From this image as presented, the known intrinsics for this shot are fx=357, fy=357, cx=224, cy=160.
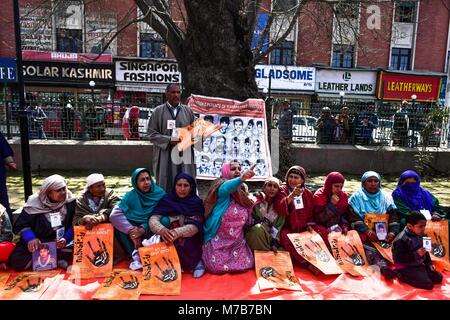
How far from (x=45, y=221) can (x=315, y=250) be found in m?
2.60

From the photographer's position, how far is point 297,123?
27.8 feet

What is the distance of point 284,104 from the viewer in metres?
8.49

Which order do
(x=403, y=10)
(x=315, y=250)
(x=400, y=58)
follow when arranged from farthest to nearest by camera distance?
(x=400, y=58) < (x=403, y=10) < (x=315, y=250)

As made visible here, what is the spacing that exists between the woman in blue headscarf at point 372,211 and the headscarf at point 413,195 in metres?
0.15

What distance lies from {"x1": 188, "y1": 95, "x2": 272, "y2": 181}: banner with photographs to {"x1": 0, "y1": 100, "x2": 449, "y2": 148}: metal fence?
8.83 feet

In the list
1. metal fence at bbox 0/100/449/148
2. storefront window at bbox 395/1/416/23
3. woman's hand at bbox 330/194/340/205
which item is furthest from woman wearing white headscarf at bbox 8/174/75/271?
storefront window at bbox 395/1/416/23

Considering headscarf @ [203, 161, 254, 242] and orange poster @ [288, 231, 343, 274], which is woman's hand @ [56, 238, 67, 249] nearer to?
headscarf @ [203, 161, 254, 242]

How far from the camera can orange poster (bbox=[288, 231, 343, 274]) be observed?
10.9ft

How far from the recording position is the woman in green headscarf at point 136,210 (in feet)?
11.3

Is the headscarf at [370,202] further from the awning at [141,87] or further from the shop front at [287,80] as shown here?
the shop front at [287,80]

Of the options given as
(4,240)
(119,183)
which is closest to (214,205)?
(4,240)

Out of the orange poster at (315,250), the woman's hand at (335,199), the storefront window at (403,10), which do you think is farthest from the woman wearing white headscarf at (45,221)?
the storefront window at (403,10)

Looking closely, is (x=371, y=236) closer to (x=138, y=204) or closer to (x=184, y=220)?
(x=184, y=220)
